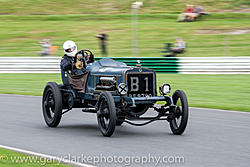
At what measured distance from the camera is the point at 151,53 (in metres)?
32.4

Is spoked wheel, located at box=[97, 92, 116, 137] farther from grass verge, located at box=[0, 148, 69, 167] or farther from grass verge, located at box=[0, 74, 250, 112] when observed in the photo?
grass verge, located at box=[0, 74, 250, 112]

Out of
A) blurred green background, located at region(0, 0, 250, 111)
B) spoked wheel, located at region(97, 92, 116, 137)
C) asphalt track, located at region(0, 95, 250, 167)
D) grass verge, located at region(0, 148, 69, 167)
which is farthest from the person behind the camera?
blurred green background, located at region(0, 0, 250, 111)

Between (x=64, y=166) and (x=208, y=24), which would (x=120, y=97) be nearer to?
(x=64, y=166)

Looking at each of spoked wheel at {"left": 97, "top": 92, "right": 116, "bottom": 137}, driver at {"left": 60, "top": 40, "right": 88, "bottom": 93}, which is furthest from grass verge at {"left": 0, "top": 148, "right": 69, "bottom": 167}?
driver at {"left": 60, "top": 40, "right": 88, "bottom": 93}

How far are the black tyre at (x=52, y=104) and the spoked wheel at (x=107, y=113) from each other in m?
1.18

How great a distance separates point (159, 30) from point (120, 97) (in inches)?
1290

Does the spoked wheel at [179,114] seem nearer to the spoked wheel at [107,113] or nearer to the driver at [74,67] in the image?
the spoked wheel at [107,113]

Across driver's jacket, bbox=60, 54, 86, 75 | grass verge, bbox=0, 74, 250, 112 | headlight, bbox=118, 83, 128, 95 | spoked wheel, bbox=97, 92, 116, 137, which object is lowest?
grass verge, bbox=0, 74, 250, 112

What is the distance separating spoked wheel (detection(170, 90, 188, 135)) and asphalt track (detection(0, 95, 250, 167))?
0.51 ft

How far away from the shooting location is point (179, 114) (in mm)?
8742

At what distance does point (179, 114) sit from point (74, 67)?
248cm

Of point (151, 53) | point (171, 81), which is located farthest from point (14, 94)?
point (151, 53)

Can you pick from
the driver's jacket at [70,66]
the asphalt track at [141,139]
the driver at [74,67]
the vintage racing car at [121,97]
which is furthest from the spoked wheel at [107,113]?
the driver's jacket at [70,66]

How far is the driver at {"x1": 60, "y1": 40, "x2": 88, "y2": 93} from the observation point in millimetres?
9724
